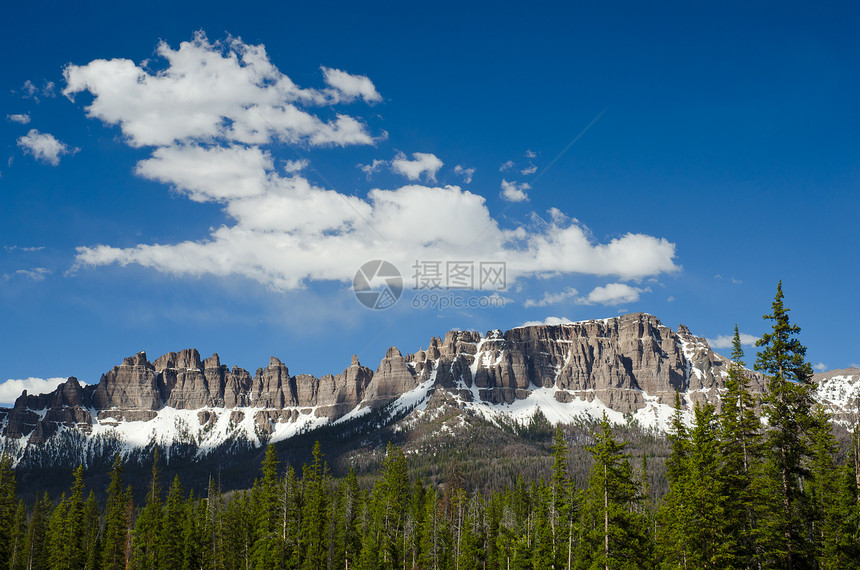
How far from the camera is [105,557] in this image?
278ft

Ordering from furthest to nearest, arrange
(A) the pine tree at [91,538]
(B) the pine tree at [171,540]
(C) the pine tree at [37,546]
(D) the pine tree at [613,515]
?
(C) the pine tree at [37,546] → (A) the pine tree at [91,538] → (B) the pine tree at [171,540] → (D) the pine tree at [613,515]

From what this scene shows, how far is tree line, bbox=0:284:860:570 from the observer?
36.0 meters

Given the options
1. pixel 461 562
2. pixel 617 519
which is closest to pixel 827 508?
pixel 617 519

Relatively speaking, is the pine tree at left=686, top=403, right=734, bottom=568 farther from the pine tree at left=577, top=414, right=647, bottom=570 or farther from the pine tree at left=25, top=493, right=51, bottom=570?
the pine tree at left=25, top=493, right=51, bottom=570

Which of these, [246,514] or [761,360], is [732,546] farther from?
[246,514]

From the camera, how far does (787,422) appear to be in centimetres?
3481

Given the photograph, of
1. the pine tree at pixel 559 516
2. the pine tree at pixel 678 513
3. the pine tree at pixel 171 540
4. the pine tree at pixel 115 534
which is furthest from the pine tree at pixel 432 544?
the pine tree at pixel 115 534

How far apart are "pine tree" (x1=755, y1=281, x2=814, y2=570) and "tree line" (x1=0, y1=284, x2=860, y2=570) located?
71mm

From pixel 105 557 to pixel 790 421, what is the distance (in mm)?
80534

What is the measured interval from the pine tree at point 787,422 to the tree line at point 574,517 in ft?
0.23

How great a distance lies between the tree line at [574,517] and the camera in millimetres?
36000

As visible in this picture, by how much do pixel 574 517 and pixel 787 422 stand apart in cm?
2645

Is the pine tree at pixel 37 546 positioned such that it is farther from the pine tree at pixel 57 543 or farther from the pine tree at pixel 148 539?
the pine tree at pixel 148 539

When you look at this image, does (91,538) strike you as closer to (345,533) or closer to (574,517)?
(345,533)
